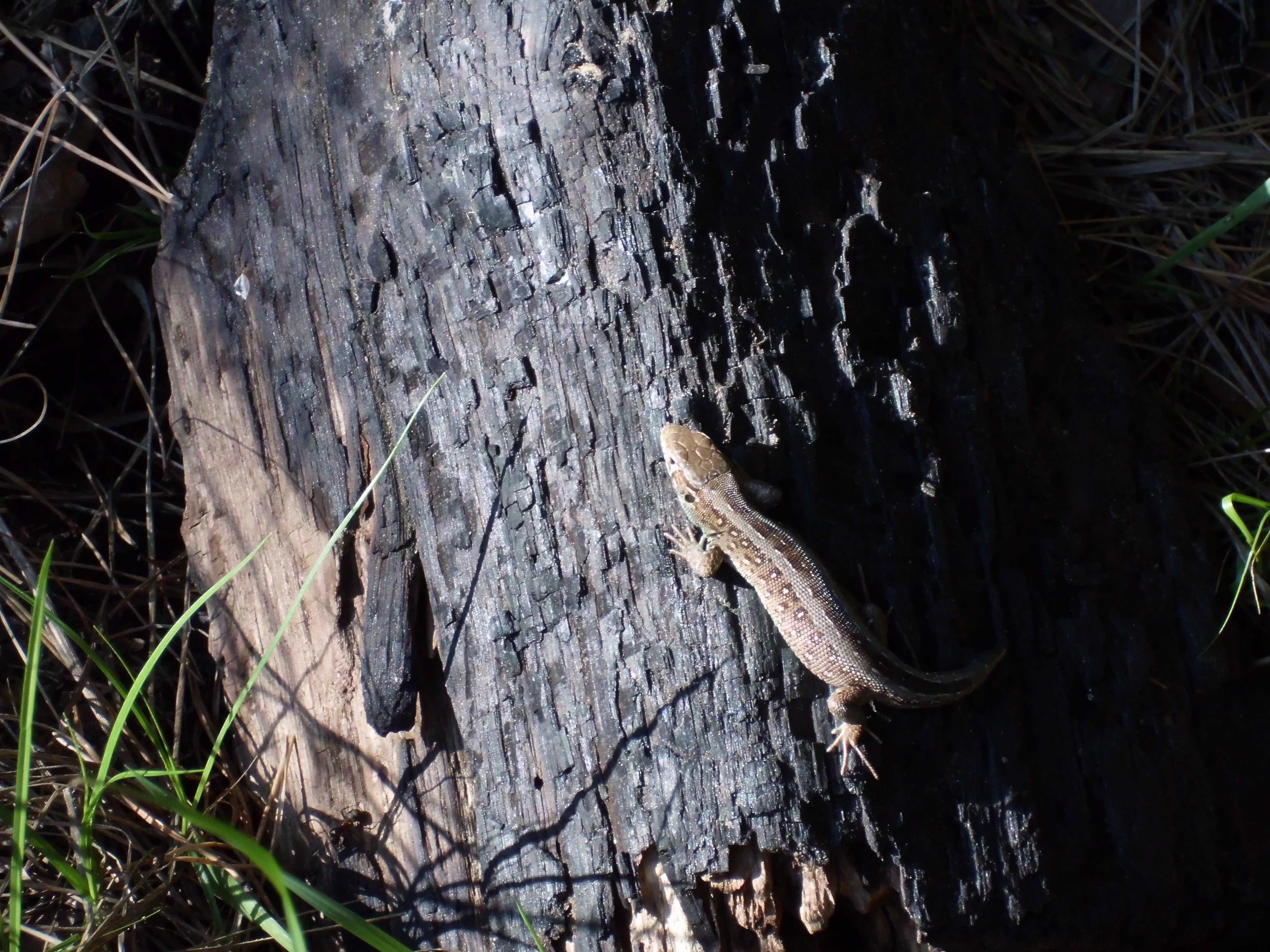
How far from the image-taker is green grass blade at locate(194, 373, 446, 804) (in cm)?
282

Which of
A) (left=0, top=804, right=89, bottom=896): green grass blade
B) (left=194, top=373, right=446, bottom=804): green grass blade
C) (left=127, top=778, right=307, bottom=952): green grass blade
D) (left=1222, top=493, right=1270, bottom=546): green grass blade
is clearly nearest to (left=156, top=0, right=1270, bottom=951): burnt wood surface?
(left=194, top=373, right=446, bottom=804): green grass blade

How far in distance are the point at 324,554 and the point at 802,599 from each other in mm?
1459

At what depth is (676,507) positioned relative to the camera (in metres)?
2.92

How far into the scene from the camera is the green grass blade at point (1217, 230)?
3.41 metres

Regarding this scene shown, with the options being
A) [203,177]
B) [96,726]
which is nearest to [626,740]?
[96,726]

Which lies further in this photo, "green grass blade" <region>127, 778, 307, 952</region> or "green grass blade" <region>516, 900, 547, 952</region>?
"green grass blade" <region>516, 900, 547, 952</region>

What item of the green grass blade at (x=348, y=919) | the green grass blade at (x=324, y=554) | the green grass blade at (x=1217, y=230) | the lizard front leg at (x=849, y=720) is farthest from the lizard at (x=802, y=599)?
the green grass blade at (x=1217, y=230)

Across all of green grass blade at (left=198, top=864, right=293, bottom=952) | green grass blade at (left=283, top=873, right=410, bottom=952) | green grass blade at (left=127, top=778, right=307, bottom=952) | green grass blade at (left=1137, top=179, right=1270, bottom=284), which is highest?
green grass blade at (left=1137, top=179, right=1270, bottom=284)

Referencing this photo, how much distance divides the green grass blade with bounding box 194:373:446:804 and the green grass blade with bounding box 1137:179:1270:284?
9.48 ft

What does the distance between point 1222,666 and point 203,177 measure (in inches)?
161

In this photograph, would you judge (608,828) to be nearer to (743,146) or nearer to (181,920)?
(181,920)

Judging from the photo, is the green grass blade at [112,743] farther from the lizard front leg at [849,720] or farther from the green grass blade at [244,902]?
the lizard front leg at [849,720]

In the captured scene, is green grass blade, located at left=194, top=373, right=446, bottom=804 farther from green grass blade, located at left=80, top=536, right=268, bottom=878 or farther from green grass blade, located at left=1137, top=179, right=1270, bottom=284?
green grass blade, located at left=1137, top=179, right=1270, bottom=284

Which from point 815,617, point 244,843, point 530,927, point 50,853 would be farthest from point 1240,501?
point 50,853
